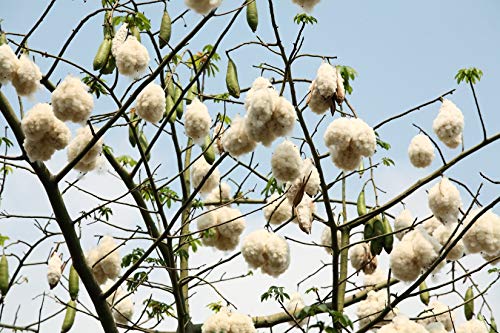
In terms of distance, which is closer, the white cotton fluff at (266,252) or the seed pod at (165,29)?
the white cotton fluff at (266,252)

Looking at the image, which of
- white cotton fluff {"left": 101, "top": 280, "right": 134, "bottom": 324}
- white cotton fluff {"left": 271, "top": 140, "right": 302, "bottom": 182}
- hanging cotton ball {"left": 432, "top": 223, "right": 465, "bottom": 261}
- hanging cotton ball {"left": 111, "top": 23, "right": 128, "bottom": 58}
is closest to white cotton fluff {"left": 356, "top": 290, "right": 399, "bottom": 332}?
hanging cotton ball {"left": 432, "top": 223, "right": 465, "bottom": 261}

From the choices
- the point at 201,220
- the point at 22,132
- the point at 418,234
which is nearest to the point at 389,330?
the point at 418,234

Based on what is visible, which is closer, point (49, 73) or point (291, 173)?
point (291, 173)

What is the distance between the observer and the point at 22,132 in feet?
14.2

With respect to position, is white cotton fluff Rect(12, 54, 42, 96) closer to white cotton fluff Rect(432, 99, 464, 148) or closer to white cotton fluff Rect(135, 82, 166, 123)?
white cotton fluff Rect(135, 82, 166, 123)

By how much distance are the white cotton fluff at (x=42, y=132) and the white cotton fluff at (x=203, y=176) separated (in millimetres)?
1065

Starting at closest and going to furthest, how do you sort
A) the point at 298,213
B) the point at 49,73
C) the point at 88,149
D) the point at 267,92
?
the point at 267,92 → the point at 298,213 → the point at 88,149 → the point at 49,73

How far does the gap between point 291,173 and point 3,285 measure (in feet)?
7.02

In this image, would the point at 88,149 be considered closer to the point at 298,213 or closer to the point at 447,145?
the point at 298,213

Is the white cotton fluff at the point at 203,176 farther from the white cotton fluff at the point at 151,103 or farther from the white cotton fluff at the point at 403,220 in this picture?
the white cotton fluff at the point at 403,220

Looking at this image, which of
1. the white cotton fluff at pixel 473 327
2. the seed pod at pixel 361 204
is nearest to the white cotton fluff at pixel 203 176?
the seed pod at pixel 361 204

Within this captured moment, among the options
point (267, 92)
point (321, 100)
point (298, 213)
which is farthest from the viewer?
point (298, 213)

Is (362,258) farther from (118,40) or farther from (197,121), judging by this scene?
→ (118,40)

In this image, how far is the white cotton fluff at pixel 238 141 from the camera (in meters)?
3.62
